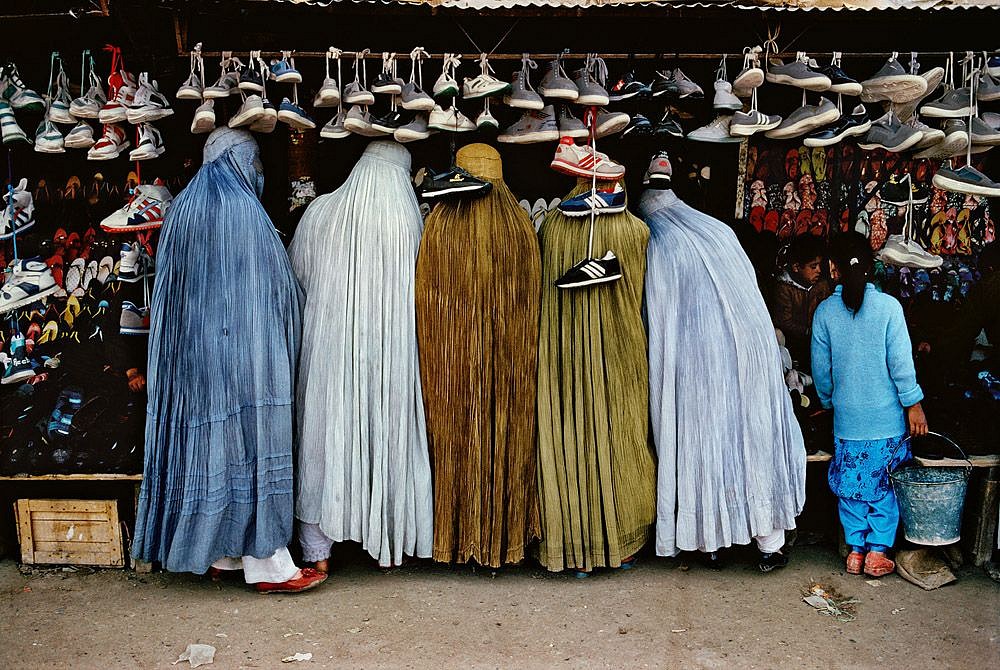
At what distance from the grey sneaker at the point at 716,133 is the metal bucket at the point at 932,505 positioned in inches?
74.5

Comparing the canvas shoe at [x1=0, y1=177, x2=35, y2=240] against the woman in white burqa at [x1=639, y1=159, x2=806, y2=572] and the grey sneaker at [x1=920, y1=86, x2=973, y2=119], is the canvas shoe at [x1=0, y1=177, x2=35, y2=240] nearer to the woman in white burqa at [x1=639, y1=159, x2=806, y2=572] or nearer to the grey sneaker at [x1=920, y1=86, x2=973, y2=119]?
the woman in white burqa at [x1=639, y1=159, x2=806, y2=572]

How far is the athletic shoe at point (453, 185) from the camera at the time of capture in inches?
151

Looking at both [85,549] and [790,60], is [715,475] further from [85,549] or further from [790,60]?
[85,549]

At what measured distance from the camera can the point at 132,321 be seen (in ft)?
→ 13.7

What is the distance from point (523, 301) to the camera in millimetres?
3977

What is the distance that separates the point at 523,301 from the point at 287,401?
1232 millimetres

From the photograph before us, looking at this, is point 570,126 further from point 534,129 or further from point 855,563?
point 855,563

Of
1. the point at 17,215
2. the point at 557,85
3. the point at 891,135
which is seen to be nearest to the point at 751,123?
the point at 891,135

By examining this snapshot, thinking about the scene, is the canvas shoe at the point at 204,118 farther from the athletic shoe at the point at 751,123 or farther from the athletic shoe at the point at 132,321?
the athletic shoe at the point at 751,123

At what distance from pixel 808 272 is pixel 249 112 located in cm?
312

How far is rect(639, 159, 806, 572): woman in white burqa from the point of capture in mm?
3957

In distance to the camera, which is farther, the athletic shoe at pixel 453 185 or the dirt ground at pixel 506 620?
the athletic shoe at pixel 453 185

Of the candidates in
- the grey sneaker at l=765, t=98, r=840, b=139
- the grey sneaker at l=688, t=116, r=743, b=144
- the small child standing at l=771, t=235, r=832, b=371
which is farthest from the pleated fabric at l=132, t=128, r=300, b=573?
the small child standing at l=771, t=235, r=832, b=371

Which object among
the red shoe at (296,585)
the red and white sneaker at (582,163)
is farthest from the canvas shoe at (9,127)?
the red and white sneaker at (582,163)
